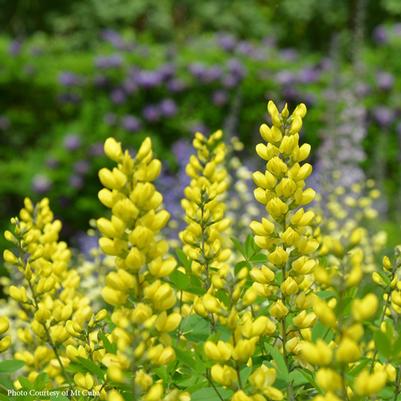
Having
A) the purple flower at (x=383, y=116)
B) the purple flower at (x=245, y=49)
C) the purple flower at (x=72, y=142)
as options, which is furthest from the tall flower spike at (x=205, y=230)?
the purple flower at (x=245, y=49)

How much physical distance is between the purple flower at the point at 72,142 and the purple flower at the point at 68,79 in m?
0.65

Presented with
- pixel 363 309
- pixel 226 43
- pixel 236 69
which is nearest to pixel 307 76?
pixel 236 69

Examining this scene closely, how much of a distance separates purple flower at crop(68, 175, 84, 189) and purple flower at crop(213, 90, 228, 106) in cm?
141

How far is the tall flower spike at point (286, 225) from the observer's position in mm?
1315

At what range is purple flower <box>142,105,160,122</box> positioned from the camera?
22.1ft

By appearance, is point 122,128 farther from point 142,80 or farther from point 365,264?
point 365,264

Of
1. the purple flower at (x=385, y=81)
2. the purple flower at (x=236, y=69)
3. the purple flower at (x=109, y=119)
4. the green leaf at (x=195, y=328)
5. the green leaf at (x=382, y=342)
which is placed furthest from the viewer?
the purple flower at (x=385, y=81)

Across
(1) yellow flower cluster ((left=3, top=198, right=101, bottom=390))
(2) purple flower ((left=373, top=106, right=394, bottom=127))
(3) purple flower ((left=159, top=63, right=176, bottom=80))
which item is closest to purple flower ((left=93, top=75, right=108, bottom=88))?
(3) purple flower ((left=159, top=63, right=176, bottom=80))

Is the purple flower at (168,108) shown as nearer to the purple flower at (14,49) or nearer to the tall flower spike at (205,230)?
the purple flower at (14,49)

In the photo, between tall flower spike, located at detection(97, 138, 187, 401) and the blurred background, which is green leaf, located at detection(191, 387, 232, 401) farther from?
the blurred background

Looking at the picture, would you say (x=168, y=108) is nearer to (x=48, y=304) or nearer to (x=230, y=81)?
(x=230, y=81)

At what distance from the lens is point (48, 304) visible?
156cm

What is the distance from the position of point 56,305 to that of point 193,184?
1.25 feet

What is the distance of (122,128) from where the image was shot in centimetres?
671
